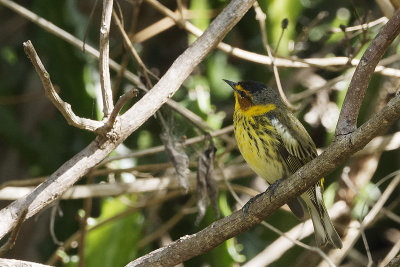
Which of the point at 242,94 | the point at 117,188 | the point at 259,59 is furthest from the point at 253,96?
the point at 117,188

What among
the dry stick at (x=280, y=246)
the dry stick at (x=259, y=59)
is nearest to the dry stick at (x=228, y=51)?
the dry stick at (x=259, y=59)

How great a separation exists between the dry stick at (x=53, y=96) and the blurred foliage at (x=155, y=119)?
5.30ft

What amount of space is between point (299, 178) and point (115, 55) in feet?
8.88

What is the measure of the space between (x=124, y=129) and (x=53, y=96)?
1.43 ft

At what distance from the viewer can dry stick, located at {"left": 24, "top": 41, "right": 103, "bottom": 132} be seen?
2004mm

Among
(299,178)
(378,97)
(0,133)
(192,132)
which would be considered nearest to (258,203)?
(299,178)

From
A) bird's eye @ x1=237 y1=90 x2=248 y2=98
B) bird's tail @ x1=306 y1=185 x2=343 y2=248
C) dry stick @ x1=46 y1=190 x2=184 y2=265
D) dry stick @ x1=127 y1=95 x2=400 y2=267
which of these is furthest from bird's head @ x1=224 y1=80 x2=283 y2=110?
dry stick @ x1=127 y1=95 x2=400 y2=267

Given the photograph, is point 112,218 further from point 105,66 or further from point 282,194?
point 282,194

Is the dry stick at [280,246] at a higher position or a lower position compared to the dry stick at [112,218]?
lower

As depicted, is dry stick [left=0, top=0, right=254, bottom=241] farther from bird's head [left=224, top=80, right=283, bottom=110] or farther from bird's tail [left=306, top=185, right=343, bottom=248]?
bird's tail [left=306, top=185, right=343, bottom=248]

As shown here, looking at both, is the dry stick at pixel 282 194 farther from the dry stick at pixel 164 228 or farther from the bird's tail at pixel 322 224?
the dry stick at pixel 164 228

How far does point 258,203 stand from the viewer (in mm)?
2516

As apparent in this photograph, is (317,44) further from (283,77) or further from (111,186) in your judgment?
(111,186)

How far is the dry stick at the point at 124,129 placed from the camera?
2.40 meters
